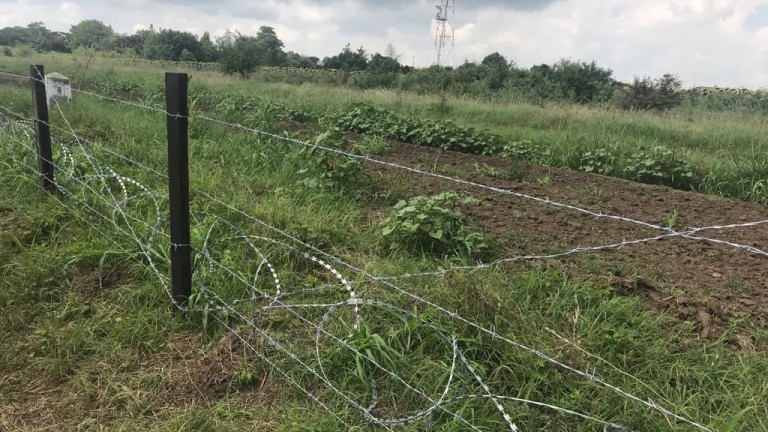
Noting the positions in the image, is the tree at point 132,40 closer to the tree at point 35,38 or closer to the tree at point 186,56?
the tree at point 35,38

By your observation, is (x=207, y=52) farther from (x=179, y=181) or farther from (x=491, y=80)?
(x=179, y=181)

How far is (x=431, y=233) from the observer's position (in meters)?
3.47

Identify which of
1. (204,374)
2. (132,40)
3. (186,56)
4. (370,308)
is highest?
(132,40)

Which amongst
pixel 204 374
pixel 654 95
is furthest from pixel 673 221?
pixel 654 95

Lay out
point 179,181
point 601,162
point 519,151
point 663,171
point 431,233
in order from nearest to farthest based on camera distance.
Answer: point 179,181
point 431,233
point 663,171
point 601,162
point 519,151

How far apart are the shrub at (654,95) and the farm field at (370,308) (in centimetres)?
1636

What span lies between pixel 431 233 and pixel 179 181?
5.24 feet

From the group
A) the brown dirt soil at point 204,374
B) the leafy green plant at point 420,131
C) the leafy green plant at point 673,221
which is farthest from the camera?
the leafy green plant at point 420,131

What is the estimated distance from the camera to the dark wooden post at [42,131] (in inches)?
169

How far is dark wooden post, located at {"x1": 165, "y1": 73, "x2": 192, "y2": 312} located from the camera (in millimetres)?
2579

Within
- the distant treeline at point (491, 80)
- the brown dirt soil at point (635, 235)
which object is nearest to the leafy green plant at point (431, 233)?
the brown dirt soil at point (635, 235)

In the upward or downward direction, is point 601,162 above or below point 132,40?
below

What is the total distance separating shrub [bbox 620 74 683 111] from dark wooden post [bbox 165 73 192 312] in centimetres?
1937

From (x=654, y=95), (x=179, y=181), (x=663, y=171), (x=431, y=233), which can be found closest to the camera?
(x=179, y=181)
